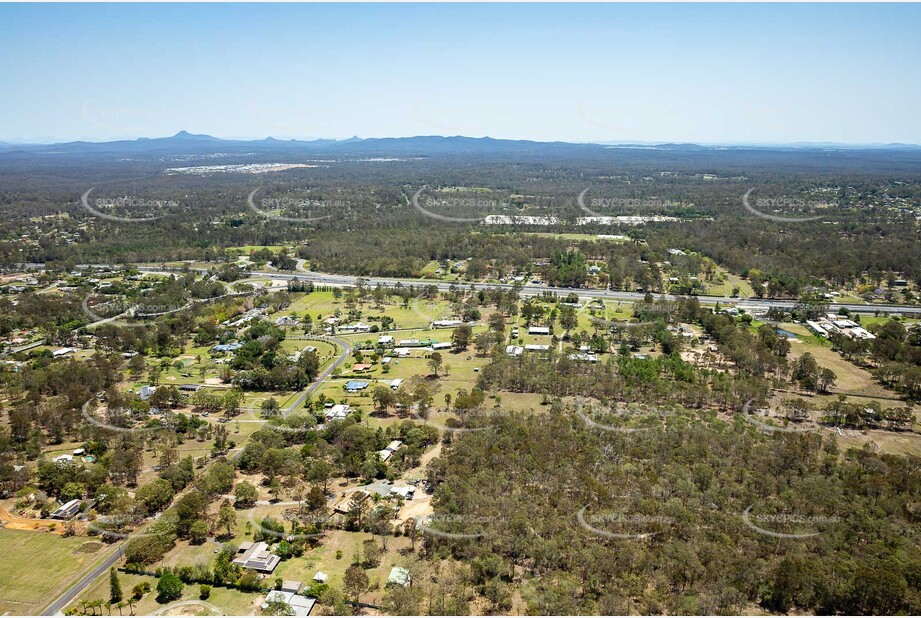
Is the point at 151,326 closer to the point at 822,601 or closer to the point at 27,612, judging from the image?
the point at 27,612

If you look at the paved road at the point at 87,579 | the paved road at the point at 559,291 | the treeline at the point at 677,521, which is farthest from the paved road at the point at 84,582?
the paved road at the point at 559,291

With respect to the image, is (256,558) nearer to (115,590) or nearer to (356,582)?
(115,590)

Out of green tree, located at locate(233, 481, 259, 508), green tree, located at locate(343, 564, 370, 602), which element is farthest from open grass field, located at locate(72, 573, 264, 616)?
green tree, located at locate(233, 481, 259, 508)

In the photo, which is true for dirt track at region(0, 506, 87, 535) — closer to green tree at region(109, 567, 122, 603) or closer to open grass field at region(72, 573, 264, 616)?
open grass field at region(72, 573, 264, 616)

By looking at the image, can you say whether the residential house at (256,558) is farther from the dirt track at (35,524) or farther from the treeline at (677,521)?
the dirt track at (35,524)

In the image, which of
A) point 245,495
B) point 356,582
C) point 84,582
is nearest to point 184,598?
point 84,582
